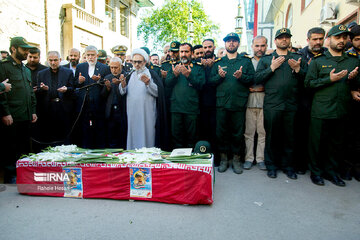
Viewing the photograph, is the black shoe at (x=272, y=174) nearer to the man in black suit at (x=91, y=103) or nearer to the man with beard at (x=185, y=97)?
the man with beard at (x=185, y=97)

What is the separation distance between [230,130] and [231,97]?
623 mm

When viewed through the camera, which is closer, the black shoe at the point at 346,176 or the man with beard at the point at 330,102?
the man with beard at the point at 330,102

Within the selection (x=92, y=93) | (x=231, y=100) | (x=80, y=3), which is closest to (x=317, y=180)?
(x=231, y=100)

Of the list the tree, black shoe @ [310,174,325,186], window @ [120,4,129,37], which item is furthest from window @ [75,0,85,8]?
black shoe @ [310,174,325,186]

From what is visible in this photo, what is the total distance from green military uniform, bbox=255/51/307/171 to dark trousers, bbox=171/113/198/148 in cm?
125

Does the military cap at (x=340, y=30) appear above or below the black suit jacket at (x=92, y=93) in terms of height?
above

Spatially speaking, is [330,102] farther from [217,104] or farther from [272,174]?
[217,104]

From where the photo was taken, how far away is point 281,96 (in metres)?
4.43

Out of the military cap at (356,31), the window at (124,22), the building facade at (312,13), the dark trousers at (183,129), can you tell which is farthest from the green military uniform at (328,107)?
the window at (124,22)

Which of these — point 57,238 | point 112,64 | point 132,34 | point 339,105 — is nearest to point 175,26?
point 132,34

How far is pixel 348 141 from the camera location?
4.48 meters

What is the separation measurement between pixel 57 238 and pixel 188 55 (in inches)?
136

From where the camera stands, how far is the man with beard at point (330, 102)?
4.01m

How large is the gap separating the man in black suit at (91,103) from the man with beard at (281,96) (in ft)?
10.4
